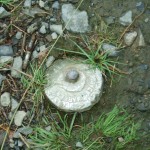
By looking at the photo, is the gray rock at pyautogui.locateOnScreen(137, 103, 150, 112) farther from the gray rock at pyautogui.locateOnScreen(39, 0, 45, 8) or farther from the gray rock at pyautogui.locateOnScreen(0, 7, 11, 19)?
the gray rock at pyautogui.locateOnScreen(0, 7, 11, 19)

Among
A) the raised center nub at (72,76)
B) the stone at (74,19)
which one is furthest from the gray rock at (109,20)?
the raised center nub at (72,76)

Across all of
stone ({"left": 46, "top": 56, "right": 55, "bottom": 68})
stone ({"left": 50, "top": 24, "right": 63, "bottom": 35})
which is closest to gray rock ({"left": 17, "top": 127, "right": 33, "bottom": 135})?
stone ({"left": 46, "top": 56, "right": 55, "bottom": 68})

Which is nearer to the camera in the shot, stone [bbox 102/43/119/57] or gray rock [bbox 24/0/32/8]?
stone [bbox 102/43/119/57]

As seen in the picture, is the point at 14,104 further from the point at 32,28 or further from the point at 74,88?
the point at 32,28

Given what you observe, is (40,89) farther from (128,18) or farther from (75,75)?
(128,18)

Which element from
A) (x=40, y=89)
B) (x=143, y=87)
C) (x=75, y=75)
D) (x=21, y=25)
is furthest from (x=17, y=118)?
(x=143, y=87)

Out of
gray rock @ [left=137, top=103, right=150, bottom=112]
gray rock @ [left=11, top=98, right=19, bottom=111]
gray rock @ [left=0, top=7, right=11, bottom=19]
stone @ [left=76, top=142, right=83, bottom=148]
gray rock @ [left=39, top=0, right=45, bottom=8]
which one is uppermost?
gray rock @ [left=39, top=0, right=45, bottom=8]

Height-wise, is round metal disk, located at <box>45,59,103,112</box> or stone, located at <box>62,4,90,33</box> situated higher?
stone, located at <box>62,4,90,33</box>
